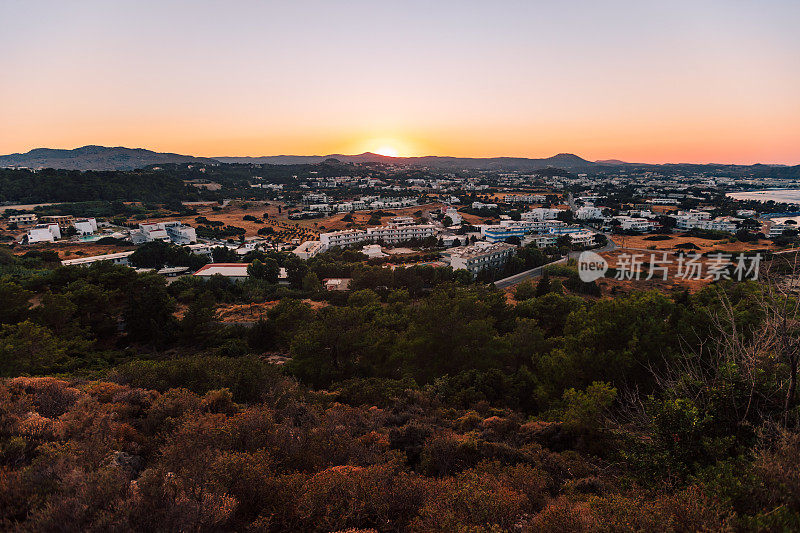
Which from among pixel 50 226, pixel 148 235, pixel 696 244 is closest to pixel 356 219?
pixel 148 235

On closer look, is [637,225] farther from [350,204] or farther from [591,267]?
[350,204]

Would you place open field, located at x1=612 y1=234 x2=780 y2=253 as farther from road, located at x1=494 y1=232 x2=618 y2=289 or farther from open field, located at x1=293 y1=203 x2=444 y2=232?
open field, located at x1=293 y1=203 x2=444 y2=232

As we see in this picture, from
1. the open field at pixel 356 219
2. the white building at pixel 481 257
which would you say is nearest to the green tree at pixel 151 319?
the white building at pixel 481 257

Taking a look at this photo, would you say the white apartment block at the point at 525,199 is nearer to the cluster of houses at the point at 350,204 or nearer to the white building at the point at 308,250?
the cluster of houses at the point at 350,204

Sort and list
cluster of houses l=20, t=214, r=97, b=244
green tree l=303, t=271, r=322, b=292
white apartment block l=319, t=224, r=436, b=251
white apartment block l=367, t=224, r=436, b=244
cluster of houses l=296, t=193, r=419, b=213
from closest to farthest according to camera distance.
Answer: green tree l=303, t=271, r=322, b=292 → cluster of houses l=20, t=214, r=97, b=244 → white apartment block l=319, t=224, r=436, b=251 → white apartment block l=367, t=224, r=436, b=244 → cluster of houses l=296, t=193, r=419, b=213

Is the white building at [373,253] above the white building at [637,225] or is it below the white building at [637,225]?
below

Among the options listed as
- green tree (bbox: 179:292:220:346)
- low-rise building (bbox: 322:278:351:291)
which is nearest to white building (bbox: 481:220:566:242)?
low-rise building (bbox: 322:278:351:291)
